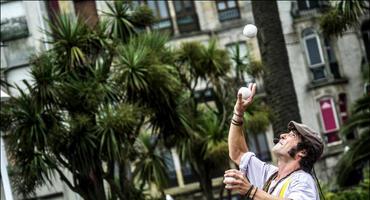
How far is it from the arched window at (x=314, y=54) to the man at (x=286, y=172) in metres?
30.9

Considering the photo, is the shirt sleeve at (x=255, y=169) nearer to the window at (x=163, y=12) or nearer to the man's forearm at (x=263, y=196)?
the man's forearm at (x=263, y=196)

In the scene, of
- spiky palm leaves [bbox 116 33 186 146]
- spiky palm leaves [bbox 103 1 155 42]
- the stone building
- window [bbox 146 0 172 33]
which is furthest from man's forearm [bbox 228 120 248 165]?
window [bbox 146 0 172 33]

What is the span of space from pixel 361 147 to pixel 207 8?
13692mm

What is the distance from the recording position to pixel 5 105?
15109 mm

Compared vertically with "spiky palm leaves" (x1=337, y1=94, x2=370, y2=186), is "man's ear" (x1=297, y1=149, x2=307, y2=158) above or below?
above

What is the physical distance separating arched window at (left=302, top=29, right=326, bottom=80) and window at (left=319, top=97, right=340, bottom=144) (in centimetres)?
111

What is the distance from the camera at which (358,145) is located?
914 inches

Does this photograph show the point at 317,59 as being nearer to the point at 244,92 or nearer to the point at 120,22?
the point at 120,22

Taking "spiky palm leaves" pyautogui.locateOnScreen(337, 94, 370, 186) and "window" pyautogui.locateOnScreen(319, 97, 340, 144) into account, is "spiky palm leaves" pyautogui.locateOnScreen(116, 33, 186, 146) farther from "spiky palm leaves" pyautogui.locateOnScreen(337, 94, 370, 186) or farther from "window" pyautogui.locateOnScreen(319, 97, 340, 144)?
"window" pyautogui.locateOnScreen(319, 97, 340, 144)

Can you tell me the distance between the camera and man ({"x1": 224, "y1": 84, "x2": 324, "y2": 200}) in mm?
4715

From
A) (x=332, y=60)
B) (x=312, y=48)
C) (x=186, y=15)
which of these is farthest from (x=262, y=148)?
(x=186, y=15)

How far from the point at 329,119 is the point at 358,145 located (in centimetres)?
1248

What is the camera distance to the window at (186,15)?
35134 mm

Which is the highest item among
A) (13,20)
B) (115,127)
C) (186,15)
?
(13,20)
